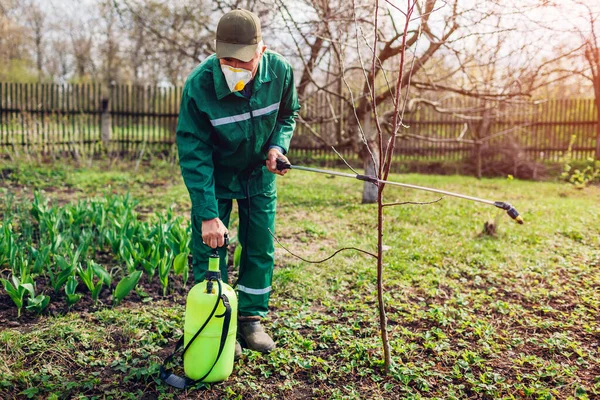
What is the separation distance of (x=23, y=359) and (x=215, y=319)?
103cm

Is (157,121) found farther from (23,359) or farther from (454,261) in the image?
(23,359)

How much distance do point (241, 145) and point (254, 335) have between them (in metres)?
1.02

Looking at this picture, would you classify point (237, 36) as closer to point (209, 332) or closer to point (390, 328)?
point (209, 332)

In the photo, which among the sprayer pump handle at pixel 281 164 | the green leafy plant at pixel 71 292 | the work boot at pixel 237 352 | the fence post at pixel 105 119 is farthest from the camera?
the fence post at pixel 105 119

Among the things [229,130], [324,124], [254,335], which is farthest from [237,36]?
[324,124]

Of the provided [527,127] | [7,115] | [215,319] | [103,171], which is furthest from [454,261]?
[7,115]

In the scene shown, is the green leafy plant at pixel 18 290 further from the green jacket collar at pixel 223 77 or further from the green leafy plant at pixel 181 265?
the green jacket collar at pixel 223 77

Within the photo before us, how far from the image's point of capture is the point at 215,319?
2568 millimetres

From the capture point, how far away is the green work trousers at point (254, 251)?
3.02 meters

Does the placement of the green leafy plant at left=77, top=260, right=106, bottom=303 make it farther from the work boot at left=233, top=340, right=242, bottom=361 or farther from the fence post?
the fence post

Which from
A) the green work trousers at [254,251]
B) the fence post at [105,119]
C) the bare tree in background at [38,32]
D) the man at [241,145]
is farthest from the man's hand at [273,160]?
Answer: the bare tree in background at [38,32]

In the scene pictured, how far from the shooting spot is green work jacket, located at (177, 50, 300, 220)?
8.75 feet

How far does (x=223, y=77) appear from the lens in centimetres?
265

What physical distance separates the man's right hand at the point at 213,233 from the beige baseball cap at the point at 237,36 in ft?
2.52
